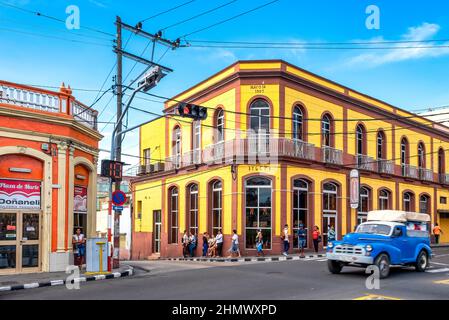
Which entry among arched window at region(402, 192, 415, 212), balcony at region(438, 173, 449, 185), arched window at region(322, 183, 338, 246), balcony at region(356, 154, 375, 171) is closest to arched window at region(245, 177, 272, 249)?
arched window at region(322, 183, 338, 246)

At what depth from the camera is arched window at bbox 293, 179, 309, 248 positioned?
26.4 meters

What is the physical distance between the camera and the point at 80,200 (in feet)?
66.0

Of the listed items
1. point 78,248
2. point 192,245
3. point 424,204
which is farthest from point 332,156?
point 78,248

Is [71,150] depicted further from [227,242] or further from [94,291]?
[227,242]

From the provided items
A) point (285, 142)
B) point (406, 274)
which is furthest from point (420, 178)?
point (406, 274)

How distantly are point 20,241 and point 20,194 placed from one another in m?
1.71

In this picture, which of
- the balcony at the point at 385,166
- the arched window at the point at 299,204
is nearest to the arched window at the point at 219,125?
the arched window at the point at 299,204

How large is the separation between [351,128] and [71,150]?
18985 mm

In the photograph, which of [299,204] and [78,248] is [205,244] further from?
[78,248]

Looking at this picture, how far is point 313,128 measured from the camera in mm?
28109

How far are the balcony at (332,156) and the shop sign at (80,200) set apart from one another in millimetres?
14465

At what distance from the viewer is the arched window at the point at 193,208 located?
2961 centimetres

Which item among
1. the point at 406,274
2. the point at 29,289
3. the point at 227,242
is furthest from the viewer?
the point at 227,242
